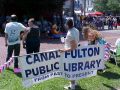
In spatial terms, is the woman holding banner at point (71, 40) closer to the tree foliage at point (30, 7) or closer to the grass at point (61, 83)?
the grass at point (61, 83)

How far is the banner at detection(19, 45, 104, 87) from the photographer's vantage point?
28.0 feet

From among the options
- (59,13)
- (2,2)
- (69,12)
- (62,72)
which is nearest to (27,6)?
(2,2)

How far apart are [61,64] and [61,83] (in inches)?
48.4

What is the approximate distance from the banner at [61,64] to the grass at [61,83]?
565 mm

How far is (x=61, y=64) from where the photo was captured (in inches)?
358

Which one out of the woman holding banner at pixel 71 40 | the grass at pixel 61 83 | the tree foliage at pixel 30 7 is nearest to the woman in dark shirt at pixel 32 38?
the grass at pixel 61 83

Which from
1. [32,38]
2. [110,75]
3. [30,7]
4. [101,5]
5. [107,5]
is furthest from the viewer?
[101,5]

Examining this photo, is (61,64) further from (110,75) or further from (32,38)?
(110,75)

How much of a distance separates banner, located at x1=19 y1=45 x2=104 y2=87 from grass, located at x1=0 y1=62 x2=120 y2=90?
565 mm

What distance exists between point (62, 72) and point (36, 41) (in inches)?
101

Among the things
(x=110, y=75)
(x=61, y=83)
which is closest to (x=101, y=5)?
(x=110, y=75)

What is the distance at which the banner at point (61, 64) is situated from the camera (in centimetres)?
854

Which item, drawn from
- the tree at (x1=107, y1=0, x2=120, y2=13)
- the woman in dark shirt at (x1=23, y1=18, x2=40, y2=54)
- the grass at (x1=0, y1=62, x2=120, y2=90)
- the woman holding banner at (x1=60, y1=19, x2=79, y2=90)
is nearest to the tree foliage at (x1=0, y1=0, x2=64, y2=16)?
the woman in dark shirt at (x1=23, y1=18, x2=40, y2=54)

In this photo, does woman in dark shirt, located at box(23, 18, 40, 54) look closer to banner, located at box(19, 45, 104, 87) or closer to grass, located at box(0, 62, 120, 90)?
grass, located at box(0, 62, 120, 90)
